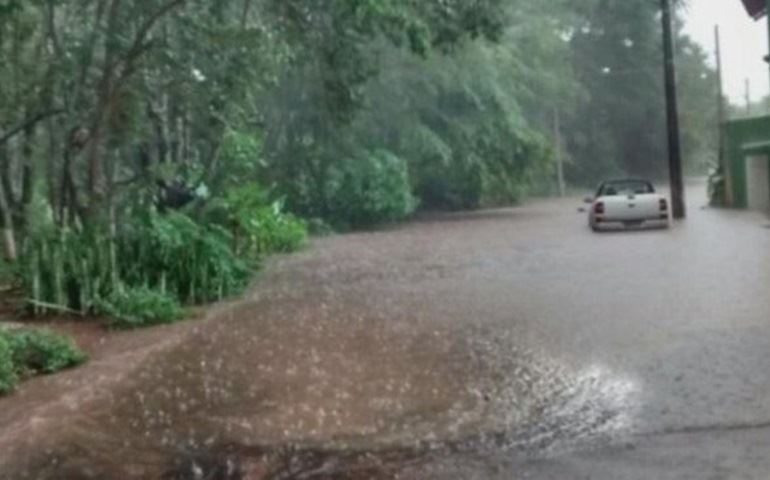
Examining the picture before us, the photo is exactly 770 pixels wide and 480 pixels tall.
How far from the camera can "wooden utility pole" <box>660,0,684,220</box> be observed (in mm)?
33938

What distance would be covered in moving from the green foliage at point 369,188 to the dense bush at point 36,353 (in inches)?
1070

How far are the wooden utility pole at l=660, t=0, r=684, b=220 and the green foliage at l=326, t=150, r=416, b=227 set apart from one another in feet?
32.2

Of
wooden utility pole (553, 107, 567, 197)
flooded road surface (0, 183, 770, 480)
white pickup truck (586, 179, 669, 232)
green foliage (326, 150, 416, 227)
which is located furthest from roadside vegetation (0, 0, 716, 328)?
wooden utility pole (553, 107, 567, 197)

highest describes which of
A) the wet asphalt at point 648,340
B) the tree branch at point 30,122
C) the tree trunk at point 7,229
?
the tree branch at point 30,122

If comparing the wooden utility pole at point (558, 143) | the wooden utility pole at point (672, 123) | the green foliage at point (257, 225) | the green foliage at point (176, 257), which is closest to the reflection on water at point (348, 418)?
the green foliage at point (176, 257)

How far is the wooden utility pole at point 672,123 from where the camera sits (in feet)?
111

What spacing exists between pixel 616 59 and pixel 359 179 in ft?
100

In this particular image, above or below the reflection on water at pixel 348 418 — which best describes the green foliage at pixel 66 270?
above

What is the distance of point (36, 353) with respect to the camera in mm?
11781

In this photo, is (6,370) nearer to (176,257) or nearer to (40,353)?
(40,353)

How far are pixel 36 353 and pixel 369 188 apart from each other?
28174 mm

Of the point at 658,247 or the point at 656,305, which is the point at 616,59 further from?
the point at 656,305

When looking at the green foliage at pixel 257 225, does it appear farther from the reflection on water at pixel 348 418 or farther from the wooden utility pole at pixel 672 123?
the wooden utility pole at pixel 672 123

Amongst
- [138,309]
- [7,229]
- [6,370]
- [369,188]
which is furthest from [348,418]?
[369,188]
